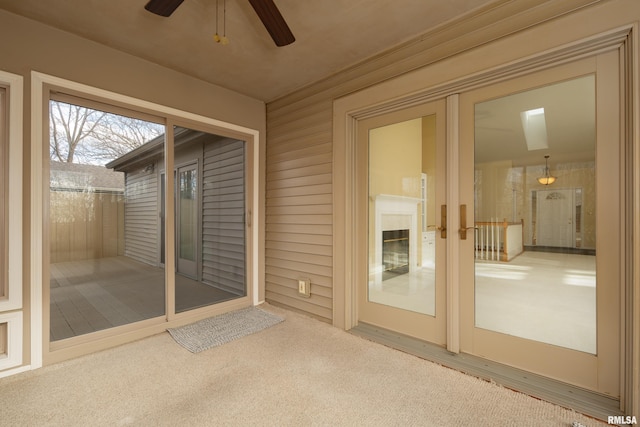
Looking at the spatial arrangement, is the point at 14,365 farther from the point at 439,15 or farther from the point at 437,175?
the point at 439,15

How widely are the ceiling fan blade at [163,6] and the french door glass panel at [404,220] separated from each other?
5.89 ft

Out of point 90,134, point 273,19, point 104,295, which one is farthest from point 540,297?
point 90,134

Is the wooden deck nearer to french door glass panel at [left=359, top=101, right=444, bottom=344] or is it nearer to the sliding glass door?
the sliding glass door

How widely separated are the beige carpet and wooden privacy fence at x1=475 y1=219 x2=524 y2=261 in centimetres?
90

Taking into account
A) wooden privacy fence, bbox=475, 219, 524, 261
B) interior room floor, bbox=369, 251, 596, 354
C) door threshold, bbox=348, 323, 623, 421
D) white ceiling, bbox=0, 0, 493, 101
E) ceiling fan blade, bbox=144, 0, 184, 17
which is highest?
white ceiling, bbox=0, 0, 493, 101

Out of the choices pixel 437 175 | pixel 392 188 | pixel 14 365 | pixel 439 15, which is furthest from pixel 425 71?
pixel 14 365

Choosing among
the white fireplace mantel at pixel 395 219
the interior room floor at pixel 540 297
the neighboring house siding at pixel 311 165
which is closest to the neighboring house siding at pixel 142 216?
the neighboring house siding at pixel 311 165

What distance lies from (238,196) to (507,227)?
298 cm

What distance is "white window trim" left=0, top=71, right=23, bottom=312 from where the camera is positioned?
2053 millimetres

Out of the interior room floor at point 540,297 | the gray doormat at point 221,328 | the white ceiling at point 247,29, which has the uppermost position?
the white ceiling at point 247,29

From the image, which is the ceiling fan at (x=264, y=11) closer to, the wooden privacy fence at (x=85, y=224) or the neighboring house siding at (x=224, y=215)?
the wooden privacy fence at (x=85, y=224)

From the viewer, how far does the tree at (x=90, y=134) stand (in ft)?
7.64

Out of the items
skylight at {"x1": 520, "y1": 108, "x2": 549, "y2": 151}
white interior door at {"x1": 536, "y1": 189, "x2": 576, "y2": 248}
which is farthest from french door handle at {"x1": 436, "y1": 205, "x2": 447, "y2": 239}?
skylight at {"x1": 520, "y1": 108, "x2": 549, "y2": 151}

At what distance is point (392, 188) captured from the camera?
2.75 metres
